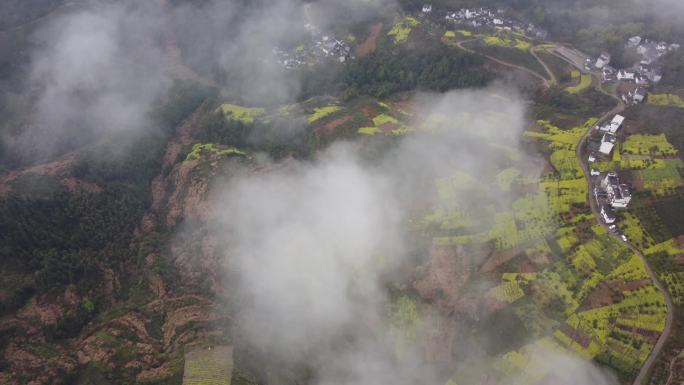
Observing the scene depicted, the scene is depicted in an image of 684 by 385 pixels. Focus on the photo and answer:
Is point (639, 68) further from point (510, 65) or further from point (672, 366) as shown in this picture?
point (672, 366)

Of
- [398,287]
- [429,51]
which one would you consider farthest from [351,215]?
[429,51]

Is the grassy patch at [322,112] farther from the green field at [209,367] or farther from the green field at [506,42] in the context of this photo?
the green field at [209,367]

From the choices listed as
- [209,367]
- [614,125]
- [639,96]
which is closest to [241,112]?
[209,367]

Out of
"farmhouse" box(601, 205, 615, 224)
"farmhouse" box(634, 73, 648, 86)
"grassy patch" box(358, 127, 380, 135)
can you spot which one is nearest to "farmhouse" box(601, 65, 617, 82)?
"farmhouse" box(634, 73, 648, 86)

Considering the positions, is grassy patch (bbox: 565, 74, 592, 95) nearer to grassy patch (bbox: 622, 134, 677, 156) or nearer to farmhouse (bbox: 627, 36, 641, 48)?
grassy patch (bbox: 622, 134, 677, 156)

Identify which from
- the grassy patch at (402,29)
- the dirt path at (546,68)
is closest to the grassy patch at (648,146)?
the dirt path at (546,68)

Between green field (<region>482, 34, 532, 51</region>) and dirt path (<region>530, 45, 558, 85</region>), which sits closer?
dirt path (<region>530, 45, 558, 85</region>)
